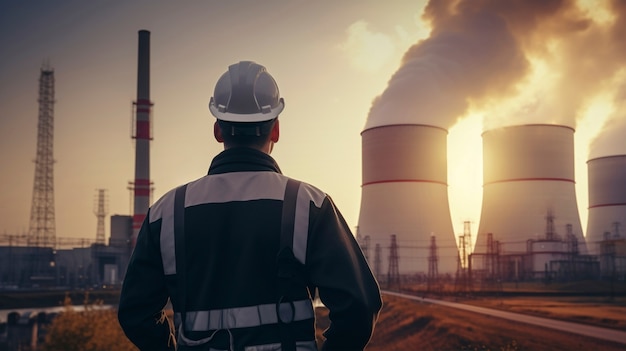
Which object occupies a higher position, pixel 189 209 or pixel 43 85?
pixel 43 85

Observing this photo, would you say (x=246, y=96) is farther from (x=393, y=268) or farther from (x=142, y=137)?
(x=393, y=268)

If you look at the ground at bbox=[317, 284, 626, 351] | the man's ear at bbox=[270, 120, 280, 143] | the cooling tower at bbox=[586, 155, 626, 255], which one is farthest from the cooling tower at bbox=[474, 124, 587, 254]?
the man's ear at bbox=[270, 120, 280, 143]

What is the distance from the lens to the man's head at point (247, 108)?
1.41 meters

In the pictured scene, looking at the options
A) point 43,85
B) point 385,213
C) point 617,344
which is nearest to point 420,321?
point 385,213

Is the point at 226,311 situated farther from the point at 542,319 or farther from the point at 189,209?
the point at 542,319

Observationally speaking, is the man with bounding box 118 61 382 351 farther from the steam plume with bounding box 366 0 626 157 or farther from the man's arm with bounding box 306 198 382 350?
the steam plume with bounding box 366 0 626 157

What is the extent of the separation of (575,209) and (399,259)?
19.7 feet

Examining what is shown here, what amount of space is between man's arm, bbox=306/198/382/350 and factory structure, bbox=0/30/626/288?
17744 mm

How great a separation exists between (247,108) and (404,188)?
17.8m

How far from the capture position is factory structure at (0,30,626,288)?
1930 centimetres

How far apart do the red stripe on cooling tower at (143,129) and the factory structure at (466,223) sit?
31 mm

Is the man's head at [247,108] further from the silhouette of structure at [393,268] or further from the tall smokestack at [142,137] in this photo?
the tall smokestack at [142,137]

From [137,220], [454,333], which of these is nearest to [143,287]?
[454,333]

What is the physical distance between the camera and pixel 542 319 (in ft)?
49.7
